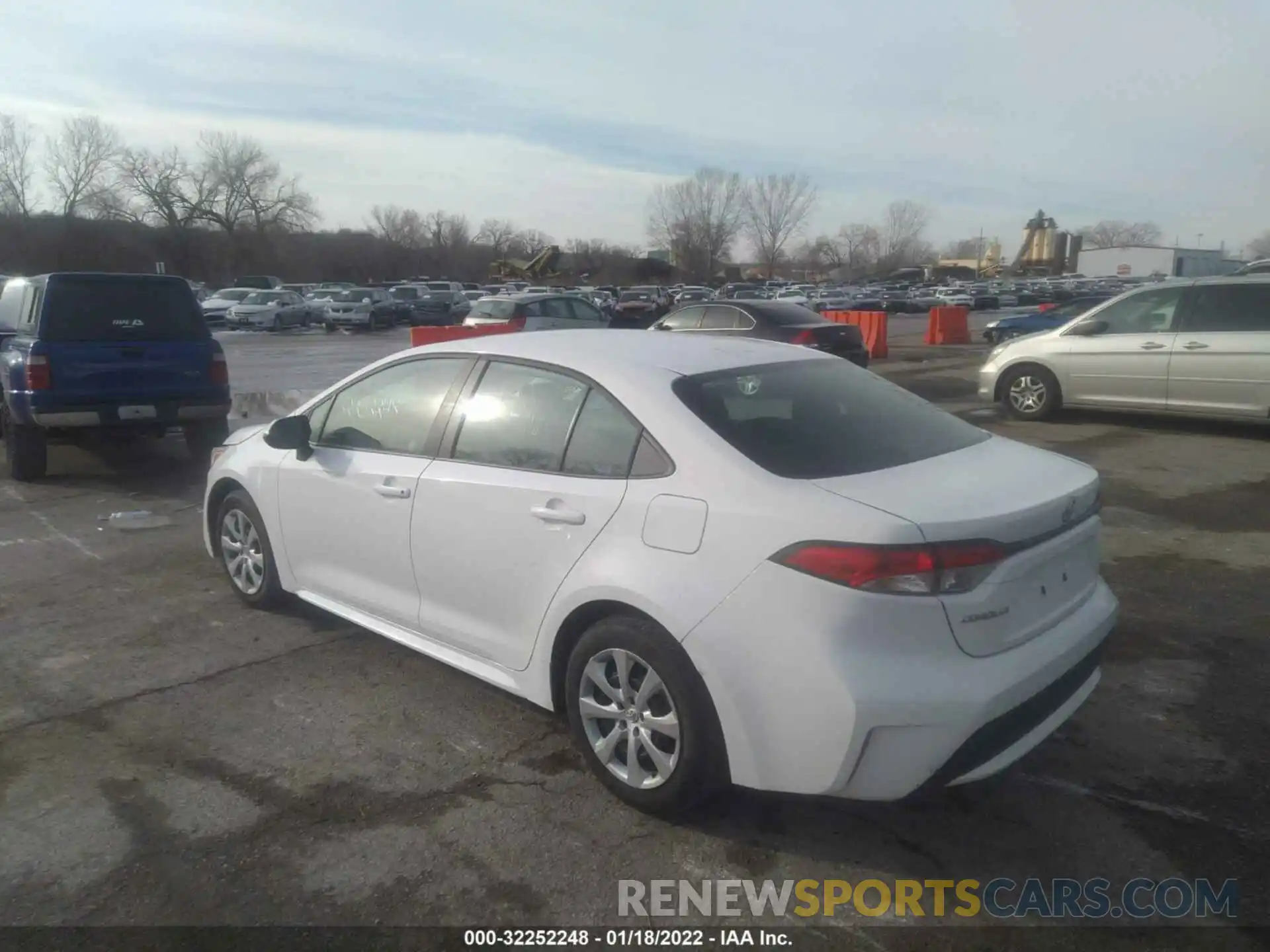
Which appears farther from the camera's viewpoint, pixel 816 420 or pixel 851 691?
pixel 816 420

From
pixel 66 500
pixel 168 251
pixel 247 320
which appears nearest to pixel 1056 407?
pixel 66 500

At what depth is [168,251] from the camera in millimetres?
64188

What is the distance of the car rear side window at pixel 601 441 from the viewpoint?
3.42m

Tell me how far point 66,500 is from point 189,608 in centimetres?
356

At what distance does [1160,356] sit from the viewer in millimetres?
10188

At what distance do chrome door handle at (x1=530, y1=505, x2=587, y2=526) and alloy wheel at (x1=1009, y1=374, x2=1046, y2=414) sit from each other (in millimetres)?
9395

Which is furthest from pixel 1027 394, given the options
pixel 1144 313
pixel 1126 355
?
pixel 1144 313

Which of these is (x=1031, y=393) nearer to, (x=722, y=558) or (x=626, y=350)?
(x=626, y=350)

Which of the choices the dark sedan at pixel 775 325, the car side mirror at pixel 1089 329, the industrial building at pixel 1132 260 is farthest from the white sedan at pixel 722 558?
the industrial building at pixel 1132 260

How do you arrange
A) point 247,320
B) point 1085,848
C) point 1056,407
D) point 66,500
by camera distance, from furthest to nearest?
point 247,320 < point 1056,407 < point 66,500 < point 1085,848

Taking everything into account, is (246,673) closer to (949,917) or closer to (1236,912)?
(949,917)

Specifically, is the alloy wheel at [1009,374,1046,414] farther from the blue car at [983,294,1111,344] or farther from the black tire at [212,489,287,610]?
the blue car at [983,294,1111,344]

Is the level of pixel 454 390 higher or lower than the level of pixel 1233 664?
higher

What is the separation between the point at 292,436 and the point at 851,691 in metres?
3.12
